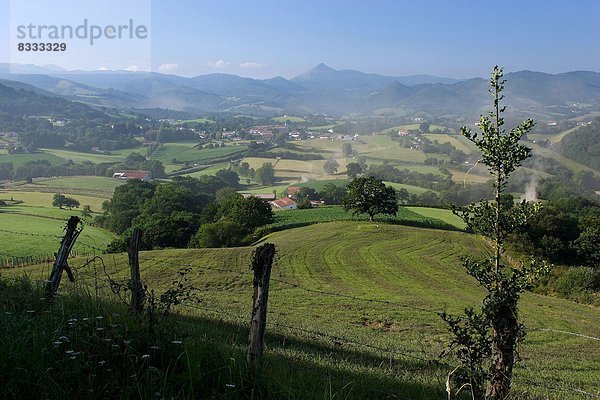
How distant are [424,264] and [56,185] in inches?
3670

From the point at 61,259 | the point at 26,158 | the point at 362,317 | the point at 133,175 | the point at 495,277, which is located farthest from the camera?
the point at 26,158

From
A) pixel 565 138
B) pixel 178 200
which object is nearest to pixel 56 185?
pixel 178 200

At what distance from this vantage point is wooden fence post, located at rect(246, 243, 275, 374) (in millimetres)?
4590

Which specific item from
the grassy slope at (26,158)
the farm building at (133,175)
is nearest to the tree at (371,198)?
the farm building at (133,175)

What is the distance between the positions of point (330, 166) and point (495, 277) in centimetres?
15229

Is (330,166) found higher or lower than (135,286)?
lower

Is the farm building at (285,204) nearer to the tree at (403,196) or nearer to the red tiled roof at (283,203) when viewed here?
the red tiled roof at (283,203)

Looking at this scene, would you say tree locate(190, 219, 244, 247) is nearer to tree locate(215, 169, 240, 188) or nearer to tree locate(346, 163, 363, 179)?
tree locate(215, 169, 240, 188)

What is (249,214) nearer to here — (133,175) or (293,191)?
(293,191)

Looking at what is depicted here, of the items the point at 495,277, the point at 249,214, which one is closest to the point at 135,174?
the point at 249,214

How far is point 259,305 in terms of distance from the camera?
4.67 m

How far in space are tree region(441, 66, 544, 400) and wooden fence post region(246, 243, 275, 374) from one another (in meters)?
1.88

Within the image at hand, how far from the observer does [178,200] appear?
82.2 meters

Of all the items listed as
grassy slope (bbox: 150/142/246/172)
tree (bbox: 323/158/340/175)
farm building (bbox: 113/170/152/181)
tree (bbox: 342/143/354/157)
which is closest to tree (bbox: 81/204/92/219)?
farm building (bbox: 113/170/152/181)
